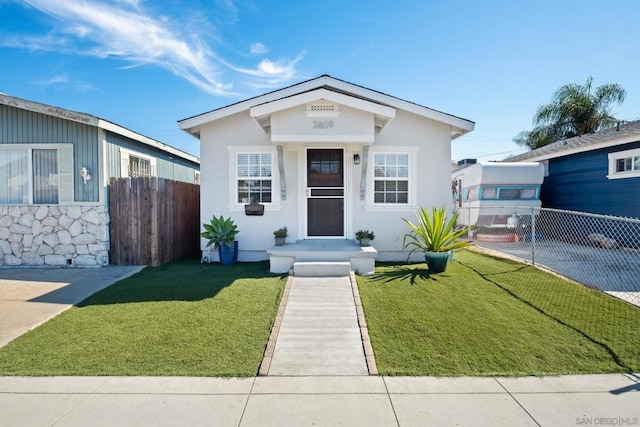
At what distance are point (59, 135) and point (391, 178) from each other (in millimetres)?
8089

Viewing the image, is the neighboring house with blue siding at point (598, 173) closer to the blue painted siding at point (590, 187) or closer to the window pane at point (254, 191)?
the blue painted siding at point (590, 187)

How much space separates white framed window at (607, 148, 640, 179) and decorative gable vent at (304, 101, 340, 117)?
934 centimetres

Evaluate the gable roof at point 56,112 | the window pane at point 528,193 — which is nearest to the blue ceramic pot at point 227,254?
the gable roof at point 56,112

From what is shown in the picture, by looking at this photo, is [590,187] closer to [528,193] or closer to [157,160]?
[528,193]

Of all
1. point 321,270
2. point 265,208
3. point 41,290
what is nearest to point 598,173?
point 321,270

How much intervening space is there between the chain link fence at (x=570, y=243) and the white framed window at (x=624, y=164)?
152 cm

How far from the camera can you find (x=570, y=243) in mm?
10961

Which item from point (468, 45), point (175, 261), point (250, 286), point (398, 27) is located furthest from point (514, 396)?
point (468, 45)

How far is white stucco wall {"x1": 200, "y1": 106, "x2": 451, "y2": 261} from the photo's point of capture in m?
7.96

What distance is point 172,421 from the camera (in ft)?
8.28

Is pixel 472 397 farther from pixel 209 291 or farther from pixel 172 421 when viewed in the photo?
pixel 209 291

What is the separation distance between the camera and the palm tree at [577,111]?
19578mm

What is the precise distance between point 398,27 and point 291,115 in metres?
4.60

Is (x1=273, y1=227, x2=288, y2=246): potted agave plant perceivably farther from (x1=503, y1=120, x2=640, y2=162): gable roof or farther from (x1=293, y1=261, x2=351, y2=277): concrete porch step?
(x1=503, y1=120, x2=640, y2=162): gable roof
